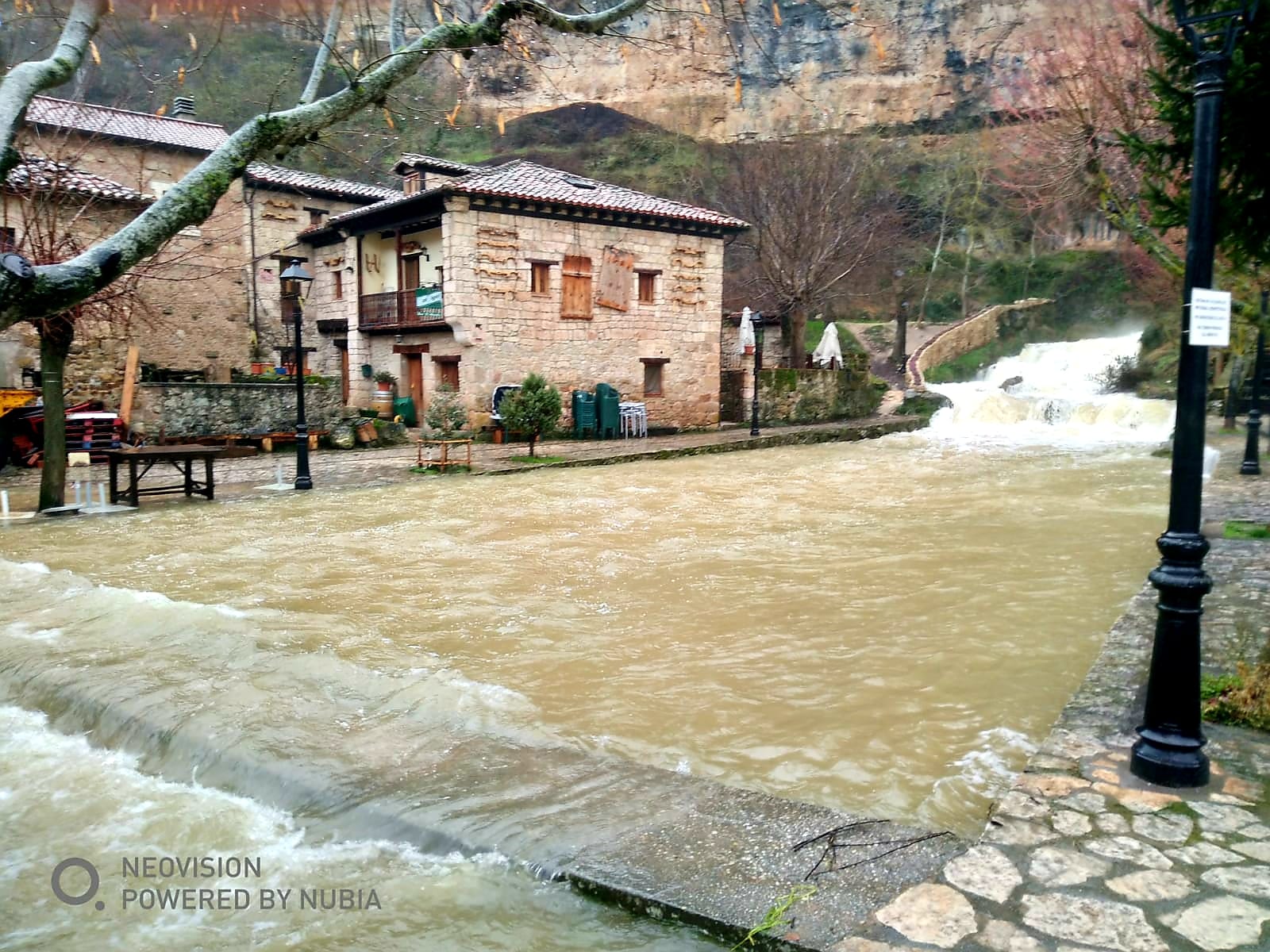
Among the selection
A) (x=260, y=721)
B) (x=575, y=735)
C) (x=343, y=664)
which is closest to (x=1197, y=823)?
(x=575, y=735)

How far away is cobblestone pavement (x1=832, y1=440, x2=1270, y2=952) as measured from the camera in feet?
7.66

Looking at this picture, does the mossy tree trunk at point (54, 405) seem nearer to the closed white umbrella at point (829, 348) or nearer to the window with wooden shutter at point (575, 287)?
the window with wooden shutter at point (575, 287)

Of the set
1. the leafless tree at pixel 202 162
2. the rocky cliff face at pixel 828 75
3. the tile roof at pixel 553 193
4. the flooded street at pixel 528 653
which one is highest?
the rocky cliff face at pixel 828 75

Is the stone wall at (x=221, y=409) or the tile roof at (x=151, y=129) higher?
the tile roof at (x=151, y=129)

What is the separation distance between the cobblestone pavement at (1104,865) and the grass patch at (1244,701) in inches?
2.8

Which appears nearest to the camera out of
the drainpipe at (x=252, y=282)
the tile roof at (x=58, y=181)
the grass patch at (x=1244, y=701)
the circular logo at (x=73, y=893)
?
the circular logo at (x=73, y=893)

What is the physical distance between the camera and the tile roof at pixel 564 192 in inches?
819

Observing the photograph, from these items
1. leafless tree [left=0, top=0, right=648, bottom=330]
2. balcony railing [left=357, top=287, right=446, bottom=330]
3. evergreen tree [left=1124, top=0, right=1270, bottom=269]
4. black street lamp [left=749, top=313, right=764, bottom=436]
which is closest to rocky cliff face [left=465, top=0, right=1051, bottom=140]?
black street lamp [left=749, top=313, right=764, bottom=436]

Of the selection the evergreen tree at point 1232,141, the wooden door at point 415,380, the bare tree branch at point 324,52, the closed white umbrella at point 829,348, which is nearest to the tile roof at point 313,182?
the wooden door at point 415,380

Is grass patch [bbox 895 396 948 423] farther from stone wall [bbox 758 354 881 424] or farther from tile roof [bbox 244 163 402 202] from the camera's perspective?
tile roof [bbox 244 163 402 202]

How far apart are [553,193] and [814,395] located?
10302 mm

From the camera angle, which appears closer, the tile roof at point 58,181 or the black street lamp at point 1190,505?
the black street lamp at point 1190,505

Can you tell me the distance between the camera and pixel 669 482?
1456cm

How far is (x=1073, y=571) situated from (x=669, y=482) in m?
7.64
